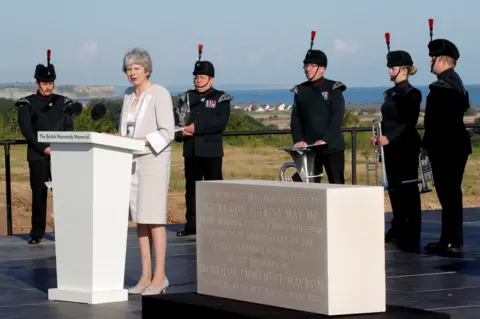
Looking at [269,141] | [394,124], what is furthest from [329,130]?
[269,141]

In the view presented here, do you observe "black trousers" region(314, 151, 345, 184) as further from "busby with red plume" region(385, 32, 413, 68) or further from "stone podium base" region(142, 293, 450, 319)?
"stone podium base" region(142, 293, 450, 319)

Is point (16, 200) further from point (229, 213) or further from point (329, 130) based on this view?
point (229, 213)

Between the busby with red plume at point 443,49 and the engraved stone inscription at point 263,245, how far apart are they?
4.35 metres

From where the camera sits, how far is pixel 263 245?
7719 mm

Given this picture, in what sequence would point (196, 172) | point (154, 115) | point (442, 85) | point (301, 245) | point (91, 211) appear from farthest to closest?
point (196, 172) → point (442, 85) → point (154, 115) → point (91, 211) → point (301, 245)

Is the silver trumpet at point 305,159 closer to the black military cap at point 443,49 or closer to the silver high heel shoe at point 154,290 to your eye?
the black military cap at point 443,49

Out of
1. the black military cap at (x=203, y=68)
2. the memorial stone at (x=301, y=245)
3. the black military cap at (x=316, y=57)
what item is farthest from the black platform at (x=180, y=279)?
the black military cap at (x=316, y=57)

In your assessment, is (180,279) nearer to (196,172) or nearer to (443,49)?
(443,49)

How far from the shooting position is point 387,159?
13.1 metres

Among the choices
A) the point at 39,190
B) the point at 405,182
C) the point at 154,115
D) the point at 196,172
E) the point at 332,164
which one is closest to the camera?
the point at 154,115

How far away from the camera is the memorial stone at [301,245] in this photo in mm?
7246

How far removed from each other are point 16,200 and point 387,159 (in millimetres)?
13212

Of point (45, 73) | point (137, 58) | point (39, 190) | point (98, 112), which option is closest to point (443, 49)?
point (137, 58)

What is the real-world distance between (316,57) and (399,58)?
808 millimetres
